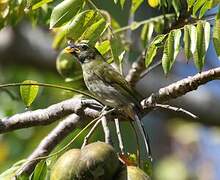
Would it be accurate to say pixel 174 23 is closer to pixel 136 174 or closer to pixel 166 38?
pixel 166 38

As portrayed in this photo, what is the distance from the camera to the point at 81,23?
3047 millimetres

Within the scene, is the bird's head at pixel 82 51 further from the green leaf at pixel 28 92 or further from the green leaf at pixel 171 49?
the green leaf at pixel 171 49

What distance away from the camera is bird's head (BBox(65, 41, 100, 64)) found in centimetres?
357

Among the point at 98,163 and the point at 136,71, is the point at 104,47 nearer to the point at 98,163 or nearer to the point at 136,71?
the point at 136,71

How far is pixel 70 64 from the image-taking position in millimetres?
4078

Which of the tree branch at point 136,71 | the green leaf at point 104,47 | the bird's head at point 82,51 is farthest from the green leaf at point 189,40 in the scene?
the tree branch at point 136,71

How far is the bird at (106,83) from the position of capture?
3.12m

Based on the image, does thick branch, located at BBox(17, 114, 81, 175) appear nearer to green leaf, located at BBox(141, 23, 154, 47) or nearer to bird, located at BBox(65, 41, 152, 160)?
bird, located at BBox(65, 41, 152, 160)

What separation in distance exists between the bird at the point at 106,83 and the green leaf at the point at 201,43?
0.43m

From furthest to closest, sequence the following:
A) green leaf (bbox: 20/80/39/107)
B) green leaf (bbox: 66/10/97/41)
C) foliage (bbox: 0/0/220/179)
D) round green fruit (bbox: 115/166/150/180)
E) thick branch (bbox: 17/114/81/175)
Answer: thick branch (bbox: 17/114/81/175) < green leaf (bbox: 66/10/97/41) < green leaf (bbox: 20/80/39/107) < foliage (bbox: 0/0/220/179) < round green fruit (bbox: 115/166/150/180)

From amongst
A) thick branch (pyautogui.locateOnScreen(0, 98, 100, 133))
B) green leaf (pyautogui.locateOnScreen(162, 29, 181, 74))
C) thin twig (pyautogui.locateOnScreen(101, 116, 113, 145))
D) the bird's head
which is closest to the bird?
the bird's head

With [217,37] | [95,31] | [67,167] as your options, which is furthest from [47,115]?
[217,37]

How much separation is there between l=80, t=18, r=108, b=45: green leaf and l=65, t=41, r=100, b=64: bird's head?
Answer: 41 centimetres

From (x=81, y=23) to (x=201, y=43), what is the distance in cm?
55
